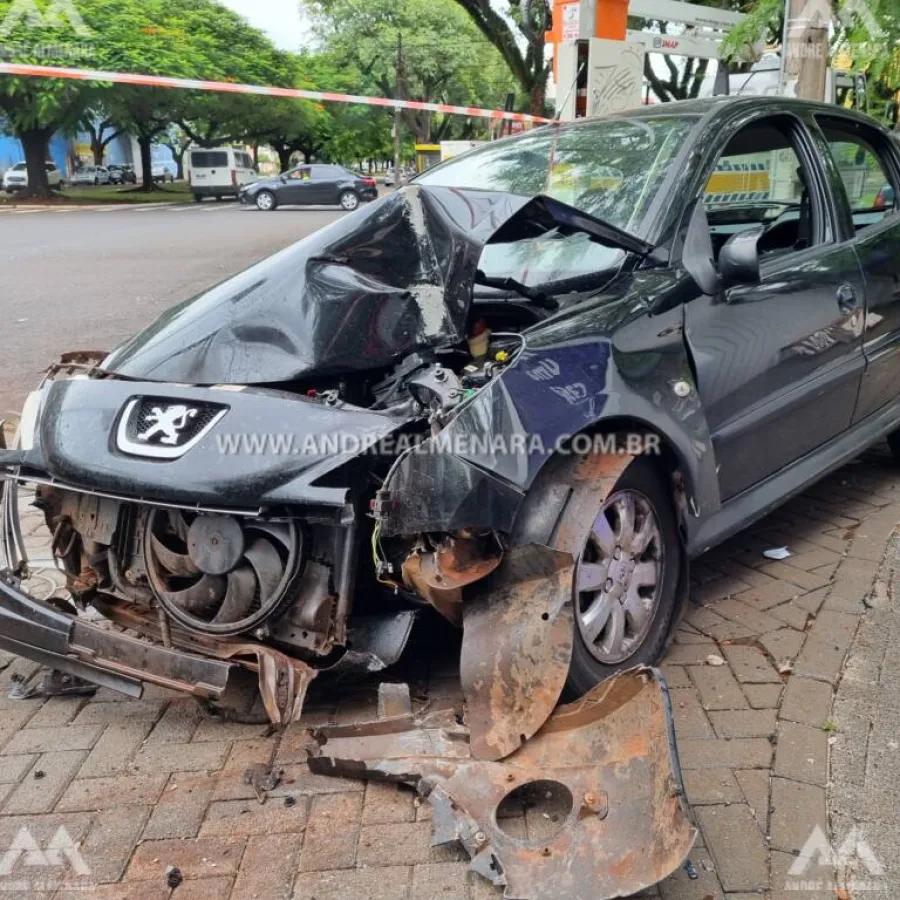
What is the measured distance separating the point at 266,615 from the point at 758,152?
2.87 metres

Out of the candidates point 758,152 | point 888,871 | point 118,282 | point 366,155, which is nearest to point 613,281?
point 758,152

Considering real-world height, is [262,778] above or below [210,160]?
above

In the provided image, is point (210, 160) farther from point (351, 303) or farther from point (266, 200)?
point (351, 303)

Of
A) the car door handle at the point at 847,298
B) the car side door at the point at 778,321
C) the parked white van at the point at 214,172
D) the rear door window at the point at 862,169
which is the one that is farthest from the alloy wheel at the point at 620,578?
the parked white van at the point at 214,172

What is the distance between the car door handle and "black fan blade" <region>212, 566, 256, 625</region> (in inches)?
101

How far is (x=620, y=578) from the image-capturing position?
2.74 meters

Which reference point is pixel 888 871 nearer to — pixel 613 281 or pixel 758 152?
pixel 613 281

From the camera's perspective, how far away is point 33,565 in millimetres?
3818

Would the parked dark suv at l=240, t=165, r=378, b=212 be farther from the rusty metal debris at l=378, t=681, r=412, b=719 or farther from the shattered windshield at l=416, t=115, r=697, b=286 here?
the rusty metal debris at l=378, t=681, r=412, b=719

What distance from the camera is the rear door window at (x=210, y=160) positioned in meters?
35.3

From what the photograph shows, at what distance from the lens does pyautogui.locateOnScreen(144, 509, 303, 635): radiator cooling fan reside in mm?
2518

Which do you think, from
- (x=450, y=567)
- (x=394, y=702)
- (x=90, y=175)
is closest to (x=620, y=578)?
(x=450, y=567)

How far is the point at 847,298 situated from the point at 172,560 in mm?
2798

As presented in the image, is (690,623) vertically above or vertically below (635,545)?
below
